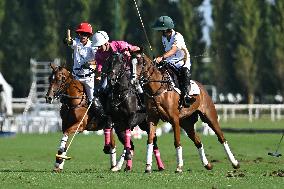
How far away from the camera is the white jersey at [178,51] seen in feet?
74.8

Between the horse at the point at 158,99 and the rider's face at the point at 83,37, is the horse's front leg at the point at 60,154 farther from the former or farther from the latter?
the rider's face at the point at 83,37

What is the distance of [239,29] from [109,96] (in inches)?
2580

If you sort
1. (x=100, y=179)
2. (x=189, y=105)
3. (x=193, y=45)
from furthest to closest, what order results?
(x=193, y=45) → (x=189, y=105) → (x=100, y=179)

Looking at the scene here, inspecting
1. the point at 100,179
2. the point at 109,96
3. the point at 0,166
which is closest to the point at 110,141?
the point at 109,96

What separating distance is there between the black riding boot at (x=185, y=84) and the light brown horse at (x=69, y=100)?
218 cm

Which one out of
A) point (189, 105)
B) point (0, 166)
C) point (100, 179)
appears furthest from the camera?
point (0, 166)

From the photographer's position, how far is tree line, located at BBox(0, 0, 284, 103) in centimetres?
8625

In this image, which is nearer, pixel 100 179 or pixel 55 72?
pixel 100 179

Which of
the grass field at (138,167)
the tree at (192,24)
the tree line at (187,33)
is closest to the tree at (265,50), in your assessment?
the tree line at (187,33)

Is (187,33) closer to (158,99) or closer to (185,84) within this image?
(185,84)

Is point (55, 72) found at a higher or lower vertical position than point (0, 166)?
higher

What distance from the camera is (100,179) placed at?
1964 centimetres

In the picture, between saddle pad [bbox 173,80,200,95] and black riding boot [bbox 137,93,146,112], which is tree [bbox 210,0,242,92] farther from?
saddle pad [bbox 173,80,200,95]

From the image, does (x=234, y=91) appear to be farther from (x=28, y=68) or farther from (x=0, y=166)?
(x=0, y=166)
